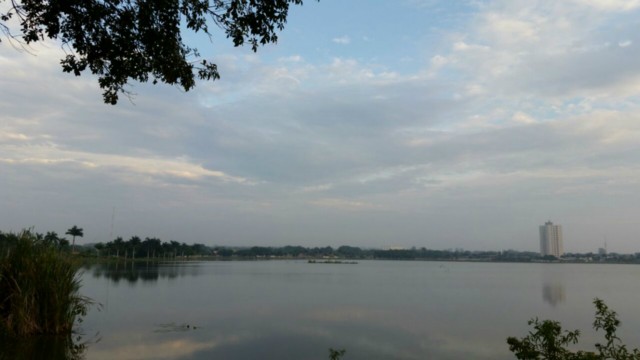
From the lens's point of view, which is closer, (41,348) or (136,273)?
(41,348)

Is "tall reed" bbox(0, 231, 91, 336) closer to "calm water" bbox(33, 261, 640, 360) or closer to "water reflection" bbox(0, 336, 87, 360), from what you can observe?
"water reflection" bbox(0, 336, 87, 360)

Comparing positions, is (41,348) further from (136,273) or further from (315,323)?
(136,273)

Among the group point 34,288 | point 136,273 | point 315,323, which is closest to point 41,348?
point 34,288

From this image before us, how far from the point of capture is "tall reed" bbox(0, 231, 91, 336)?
1374 centimetres

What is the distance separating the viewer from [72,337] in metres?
15.6

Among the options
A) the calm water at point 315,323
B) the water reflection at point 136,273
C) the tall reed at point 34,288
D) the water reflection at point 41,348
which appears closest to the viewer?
the water reflection at point 41,348

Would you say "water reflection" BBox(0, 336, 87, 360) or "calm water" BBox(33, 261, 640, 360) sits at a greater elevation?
"water reflection" BBox(0, 336, 87, 360)

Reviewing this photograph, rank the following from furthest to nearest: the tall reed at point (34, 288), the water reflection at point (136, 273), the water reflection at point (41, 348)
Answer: the water reflection at point (136, 273)
the tall reed at point (34, 288)
the water reflection at point (41, 348)

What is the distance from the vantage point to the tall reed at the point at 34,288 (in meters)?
13.7

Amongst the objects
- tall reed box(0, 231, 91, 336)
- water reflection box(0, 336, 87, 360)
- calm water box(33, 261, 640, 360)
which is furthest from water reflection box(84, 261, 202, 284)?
water reflection box(0, 336, 87, 360)

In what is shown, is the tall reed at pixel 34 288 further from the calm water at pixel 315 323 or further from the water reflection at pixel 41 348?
the calm water at pixel 315 323

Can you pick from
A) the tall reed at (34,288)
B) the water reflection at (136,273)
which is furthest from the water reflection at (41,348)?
the water reflection at (136,273)

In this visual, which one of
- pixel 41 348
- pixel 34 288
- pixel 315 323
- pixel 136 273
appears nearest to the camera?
pixel 41 348

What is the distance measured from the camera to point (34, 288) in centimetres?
1372
